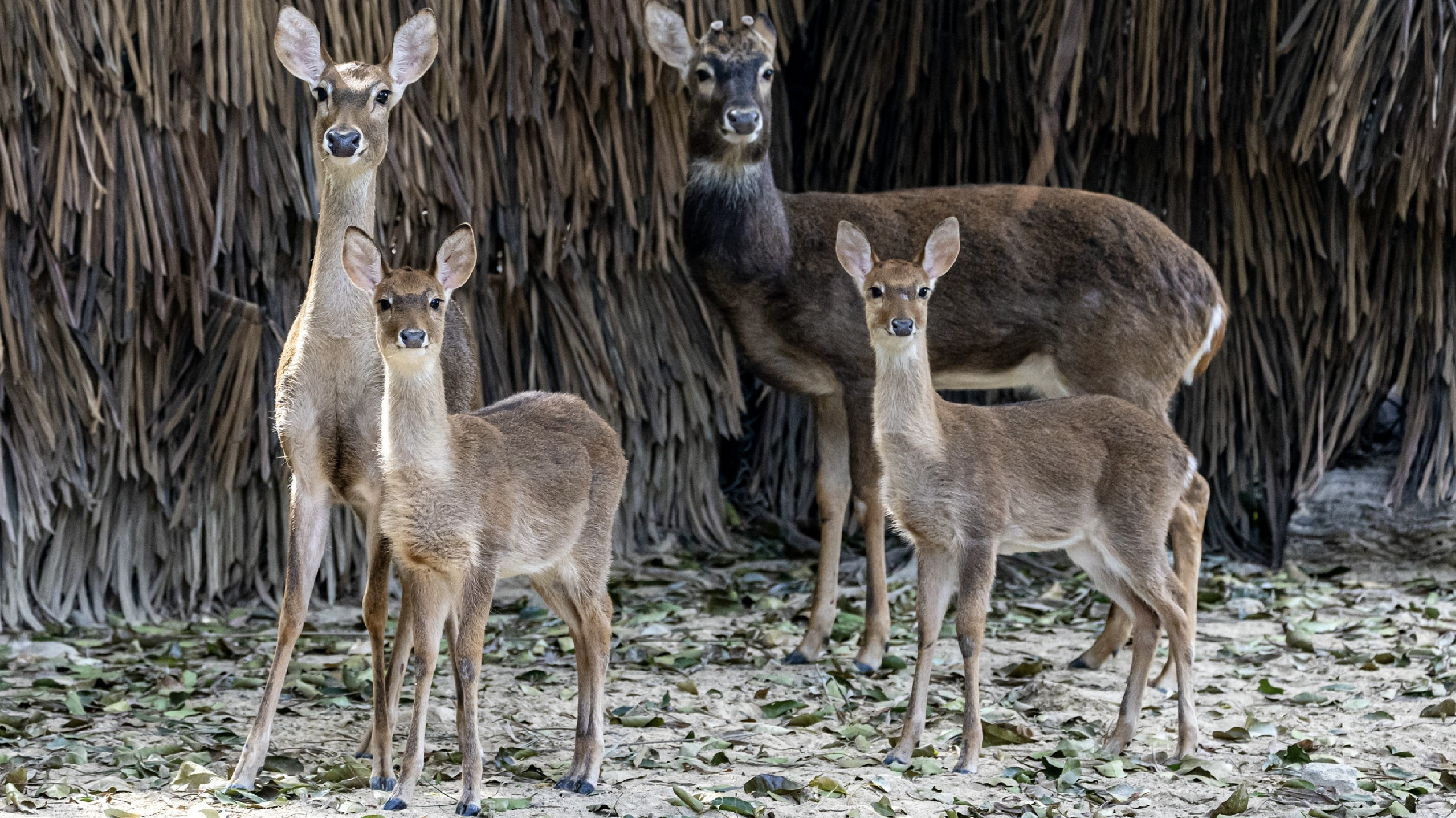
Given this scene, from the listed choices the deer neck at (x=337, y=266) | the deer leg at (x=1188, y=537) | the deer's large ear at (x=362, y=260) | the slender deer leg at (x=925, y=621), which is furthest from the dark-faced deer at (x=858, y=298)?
the deer's large ear at (x=362, y=260)

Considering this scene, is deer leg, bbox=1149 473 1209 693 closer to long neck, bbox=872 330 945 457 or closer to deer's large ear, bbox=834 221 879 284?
long neck, bbox=872 330 945 457

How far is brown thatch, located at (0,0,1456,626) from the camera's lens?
6.40 meters

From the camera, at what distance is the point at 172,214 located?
256 inches

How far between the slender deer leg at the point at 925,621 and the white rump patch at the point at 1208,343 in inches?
71.1

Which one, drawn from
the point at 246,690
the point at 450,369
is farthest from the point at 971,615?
the point at 246,690

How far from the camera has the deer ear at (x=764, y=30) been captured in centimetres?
622

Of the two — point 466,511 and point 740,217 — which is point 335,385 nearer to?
point 466,511

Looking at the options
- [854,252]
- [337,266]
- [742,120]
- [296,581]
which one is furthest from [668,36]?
[296,581]

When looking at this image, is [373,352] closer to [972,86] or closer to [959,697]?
[959,697]

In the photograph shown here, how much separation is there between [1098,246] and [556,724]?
274 centimetres

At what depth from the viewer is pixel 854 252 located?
17.3 feet

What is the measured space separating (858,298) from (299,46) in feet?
7.47

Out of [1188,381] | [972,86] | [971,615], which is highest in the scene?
[972,86]

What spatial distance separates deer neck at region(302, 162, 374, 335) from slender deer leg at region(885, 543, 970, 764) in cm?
181
